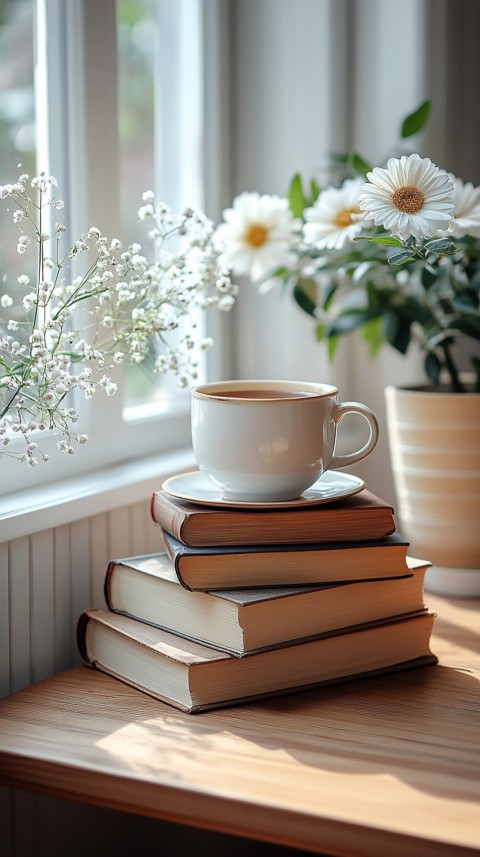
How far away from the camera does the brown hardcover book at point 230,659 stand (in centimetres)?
77

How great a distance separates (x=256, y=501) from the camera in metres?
0.85

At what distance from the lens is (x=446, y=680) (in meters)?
0.85

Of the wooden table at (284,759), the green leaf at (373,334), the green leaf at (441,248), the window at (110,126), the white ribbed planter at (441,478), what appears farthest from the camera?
the green leaf at (373,334)

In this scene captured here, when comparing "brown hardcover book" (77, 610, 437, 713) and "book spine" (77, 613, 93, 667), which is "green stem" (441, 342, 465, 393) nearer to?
"brown hardcover book" (77, 610, 437, 713)

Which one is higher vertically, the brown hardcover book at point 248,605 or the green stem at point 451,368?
the green stem at point 451,368

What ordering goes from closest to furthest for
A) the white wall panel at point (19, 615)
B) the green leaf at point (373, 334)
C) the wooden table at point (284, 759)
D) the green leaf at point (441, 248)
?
the wooden table at point (284, 759), the green leaf at point (441, 248), the white wall panel at point (19, 615), the green leaf at point (373, 334)

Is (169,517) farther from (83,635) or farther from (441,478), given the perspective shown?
(441,478)

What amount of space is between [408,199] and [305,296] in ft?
1.28

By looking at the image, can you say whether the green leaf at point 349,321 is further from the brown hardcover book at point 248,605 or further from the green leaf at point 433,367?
the brown hardcover book at point 248,605

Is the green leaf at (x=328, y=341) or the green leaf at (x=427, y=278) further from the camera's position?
the green leaf at (x=328, y=341)

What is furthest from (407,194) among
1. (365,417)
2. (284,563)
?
(284,563)

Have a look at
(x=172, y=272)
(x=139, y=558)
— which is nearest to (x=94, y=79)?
(x=172, y=272)

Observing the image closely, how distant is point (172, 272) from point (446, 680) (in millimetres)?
455

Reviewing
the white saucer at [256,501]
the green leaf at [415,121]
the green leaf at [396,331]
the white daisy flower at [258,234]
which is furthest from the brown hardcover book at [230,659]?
the green leaf at [415,121]
